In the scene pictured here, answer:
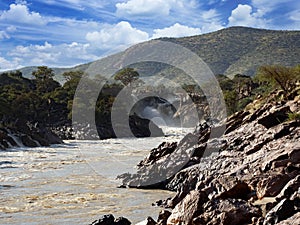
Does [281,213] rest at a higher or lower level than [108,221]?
higher

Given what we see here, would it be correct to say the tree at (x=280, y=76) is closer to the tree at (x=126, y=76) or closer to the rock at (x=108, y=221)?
the rock at (x=108, y=221)

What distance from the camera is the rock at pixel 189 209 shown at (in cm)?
1000

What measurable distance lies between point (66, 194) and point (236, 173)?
21.9 ft

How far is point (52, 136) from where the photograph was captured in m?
48.9

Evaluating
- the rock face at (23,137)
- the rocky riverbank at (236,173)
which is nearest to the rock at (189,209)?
the rocky riverbank at (236,173)

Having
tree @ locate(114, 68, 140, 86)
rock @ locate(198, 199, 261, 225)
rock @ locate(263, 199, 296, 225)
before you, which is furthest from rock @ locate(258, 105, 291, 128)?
tree @ locate(114, 68, 140, 86)

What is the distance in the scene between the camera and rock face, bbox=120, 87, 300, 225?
9.37 metres

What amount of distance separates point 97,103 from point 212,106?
79.1ft

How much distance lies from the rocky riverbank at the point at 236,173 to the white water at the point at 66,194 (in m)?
→ 1.15

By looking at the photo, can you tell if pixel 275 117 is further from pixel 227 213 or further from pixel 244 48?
pixel 244 48

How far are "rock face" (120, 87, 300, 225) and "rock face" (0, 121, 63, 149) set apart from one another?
21.9 metres

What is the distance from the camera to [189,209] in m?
10.2

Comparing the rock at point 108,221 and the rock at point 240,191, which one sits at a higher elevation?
the rock at point 240,191

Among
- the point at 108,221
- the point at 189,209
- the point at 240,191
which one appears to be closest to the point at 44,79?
the point at 240,191
